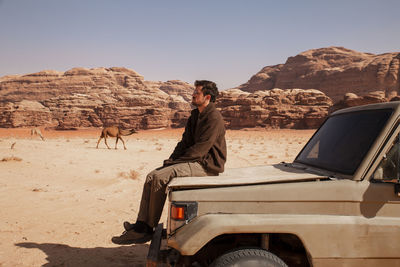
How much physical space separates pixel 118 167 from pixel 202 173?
34.3 ft

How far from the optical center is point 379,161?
248 centimetres

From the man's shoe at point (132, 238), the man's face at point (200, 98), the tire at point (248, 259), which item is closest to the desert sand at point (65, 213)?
the man's shoe at point (132, 238)

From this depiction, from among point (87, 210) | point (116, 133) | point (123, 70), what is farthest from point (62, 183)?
point (123, 70)

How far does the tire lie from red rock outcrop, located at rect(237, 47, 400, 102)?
306 feet

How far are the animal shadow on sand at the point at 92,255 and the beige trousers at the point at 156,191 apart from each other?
1.28m

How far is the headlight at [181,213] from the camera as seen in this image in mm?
2531

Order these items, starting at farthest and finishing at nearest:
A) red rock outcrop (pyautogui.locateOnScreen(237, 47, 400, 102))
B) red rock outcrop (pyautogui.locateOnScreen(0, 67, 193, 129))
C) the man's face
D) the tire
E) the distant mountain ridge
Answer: red rock outcrop (pyautogui.locateOnScreen(237, 47, 400, 102))
red rock outcrop (pyautogui.locateOnScreen(0, 67, 193, 129))
the distant mountain ridge
the man's face
the tire

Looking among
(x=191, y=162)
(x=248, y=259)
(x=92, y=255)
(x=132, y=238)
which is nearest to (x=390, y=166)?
(x=248, y=259)

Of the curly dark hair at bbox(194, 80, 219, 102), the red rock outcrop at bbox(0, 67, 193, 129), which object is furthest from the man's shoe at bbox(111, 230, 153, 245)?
the red rock outcrop at bbox(0, 67, 193, 129)

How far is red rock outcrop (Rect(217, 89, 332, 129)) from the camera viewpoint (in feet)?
193

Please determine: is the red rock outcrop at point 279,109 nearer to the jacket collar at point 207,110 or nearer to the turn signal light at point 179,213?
the jacket collar at point 207,110

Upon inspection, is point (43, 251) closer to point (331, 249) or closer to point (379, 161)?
point (331, 249)

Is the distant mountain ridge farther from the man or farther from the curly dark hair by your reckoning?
the man

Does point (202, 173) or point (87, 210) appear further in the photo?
point (87, 210)
